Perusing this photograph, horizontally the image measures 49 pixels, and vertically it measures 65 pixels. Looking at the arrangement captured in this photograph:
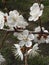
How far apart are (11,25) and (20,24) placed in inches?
1.7

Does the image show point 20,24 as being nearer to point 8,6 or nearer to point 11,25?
point 11,25

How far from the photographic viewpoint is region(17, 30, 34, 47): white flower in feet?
3.80

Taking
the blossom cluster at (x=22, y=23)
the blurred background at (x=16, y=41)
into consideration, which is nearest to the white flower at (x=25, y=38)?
the blossom cluster at (x=22, y=23)

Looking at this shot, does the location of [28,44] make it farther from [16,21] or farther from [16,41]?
[16,41]

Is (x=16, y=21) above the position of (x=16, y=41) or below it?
above

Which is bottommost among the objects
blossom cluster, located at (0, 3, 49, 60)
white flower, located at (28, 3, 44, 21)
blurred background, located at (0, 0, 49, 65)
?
blurred background, located at (0, 0, 49, 65)

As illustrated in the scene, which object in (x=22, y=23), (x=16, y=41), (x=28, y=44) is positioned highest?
(x=22, y=23)

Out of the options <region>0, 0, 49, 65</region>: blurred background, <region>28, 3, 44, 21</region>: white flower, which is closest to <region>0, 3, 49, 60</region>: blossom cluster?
<region>28, 3, 44, 21</region>: white flower

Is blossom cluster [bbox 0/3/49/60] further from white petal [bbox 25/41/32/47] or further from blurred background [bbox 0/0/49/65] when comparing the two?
blurred background [bbox 0/0/49/65]

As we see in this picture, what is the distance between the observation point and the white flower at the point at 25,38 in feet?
3.80

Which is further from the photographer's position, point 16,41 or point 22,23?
point 16,41

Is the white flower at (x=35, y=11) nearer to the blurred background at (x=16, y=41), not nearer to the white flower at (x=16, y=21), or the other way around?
the white flower at (x=16, y=21)

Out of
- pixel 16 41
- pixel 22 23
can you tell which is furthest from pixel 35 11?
pixel 16 41

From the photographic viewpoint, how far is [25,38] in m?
1.23
